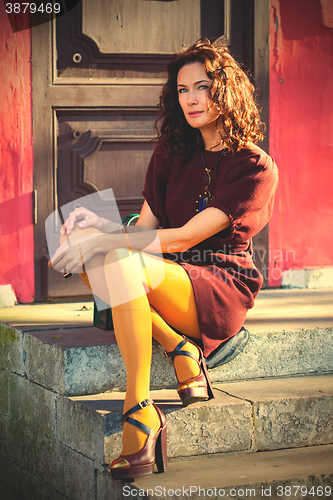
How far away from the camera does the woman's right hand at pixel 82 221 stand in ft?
7.22

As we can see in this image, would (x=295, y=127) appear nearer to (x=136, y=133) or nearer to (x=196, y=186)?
(x=136, y=133)

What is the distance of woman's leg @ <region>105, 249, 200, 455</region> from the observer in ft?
6.24

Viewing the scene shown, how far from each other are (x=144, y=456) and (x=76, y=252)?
2.55ft

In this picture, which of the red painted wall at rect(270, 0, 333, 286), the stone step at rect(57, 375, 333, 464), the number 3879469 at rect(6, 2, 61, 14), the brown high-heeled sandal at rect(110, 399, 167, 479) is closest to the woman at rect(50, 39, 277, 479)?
the brown high-heeled sandal at rect(110, 399, 167, 479)

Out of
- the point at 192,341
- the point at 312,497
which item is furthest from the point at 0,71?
the point at 312,497

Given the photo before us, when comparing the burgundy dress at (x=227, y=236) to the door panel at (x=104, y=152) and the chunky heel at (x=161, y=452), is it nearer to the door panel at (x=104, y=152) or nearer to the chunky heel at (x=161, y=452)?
the chunky heel at (x=161, y=452)

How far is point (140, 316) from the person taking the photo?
6.42ft

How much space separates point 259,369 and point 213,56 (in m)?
1.40

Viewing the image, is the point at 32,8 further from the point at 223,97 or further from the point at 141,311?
the point at 141,311

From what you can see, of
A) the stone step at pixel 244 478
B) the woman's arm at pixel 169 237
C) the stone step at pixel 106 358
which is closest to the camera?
the stone step at pixel 244 478

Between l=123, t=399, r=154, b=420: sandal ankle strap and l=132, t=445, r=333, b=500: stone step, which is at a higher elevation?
l=123, t=399, r=154, b=420: sandal ankle strap

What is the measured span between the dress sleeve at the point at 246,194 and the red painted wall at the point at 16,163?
1572mm

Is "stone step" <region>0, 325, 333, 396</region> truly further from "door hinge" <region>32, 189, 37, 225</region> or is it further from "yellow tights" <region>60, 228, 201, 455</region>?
"door hinge" <region>32, 189, 37, 225</region>

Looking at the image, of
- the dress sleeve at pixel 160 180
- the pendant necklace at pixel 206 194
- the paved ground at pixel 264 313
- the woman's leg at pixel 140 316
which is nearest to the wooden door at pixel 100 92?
Result: the paved ground at pixel 264 313
